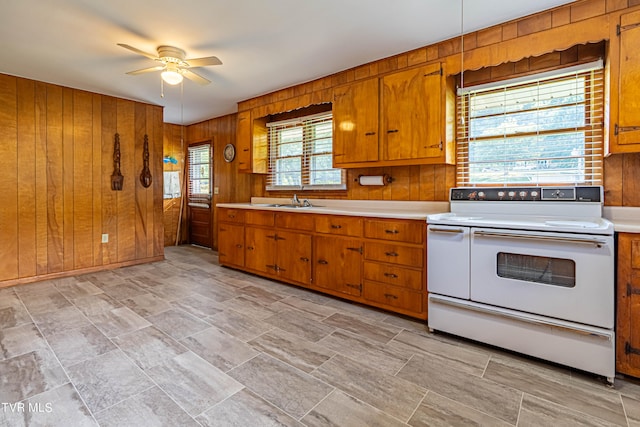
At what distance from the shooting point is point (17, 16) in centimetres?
244

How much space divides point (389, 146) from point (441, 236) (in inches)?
44.6

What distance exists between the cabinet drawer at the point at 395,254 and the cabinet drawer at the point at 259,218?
1.37m

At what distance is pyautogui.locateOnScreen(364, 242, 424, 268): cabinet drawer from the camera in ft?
8.63

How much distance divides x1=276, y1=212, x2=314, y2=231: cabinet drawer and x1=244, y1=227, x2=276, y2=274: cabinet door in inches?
7.9

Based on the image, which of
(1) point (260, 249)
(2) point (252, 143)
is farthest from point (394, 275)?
(2) point (252, 143)

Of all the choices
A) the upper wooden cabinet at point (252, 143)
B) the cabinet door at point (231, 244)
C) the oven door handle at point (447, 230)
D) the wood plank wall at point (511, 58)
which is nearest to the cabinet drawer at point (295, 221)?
the wood plank wall at point (511, 58)

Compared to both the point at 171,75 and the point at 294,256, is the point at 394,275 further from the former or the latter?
the point at 171,75

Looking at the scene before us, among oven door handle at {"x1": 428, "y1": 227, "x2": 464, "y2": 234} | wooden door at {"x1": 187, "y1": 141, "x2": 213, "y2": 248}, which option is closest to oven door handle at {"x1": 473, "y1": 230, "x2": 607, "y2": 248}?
oven door handle at {"x1": 428, "y1": 227, "x2": 464, "y2": 234}

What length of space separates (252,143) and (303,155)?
0.85m

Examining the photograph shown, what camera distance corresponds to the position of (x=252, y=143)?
4602mm

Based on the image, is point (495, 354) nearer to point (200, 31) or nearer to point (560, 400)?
point (560, 400)

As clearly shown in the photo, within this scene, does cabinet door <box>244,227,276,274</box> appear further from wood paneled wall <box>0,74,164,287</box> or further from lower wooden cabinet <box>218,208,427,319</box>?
wood paneled wall <box>0,74,164,287</box>

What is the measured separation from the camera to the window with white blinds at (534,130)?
238 cm

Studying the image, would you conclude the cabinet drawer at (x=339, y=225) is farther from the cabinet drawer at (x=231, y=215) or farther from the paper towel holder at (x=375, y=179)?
the cabinet drawer at (x=231, y=215)
